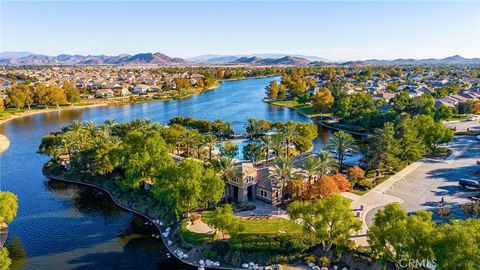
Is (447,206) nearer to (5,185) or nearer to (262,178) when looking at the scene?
(262,178)

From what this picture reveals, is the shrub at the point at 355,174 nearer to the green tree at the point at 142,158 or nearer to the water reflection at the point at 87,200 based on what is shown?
the green tree at the point at 142,158

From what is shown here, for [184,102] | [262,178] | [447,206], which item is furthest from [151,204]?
[184,102]

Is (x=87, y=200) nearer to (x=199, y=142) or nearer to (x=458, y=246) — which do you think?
(x=199, y=142)

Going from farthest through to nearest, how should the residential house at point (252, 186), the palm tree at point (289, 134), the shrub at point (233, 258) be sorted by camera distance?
the palm tree at point (289, 134) → the residential house at point (252, 186) → the shrub at point (233, 258)

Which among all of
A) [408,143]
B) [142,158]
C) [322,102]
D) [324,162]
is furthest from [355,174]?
[322,102]

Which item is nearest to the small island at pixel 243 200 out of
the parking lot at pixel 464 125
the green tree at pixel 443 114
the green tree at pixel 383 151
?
the green tree at pixel 383 151

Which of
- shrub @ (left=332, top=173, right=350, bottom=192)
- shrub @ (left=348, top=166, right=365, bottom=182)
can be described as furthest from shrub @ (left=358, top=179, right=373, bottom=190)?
shrub @ (left=332, top=173, right=350, bottom=192)
